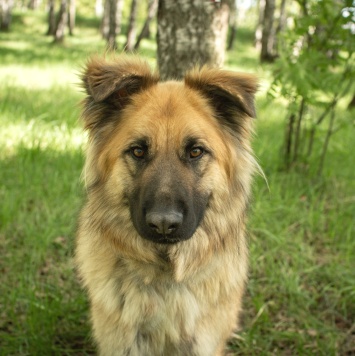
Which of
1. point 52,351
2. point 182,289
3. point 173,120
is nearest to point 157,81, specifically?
point 173,120

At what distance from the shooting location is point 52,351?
312cm

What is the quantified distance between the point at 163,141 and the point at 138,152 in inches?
6.4

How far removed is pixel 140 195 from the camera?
95.7 inches

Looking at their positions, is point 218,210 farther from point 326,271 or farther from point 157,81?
point 326,271

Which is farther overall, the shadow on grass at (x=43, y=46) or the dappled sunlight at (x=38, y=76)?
the shadow on grass at (x=43, y=46)

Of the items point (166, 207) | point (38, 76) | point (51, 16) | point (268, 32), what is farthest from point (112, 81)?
point (51, 16)

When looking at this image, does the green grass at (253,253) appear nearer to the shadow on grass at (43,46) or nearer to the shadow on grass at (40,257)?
the shadow on grass at (40,257)

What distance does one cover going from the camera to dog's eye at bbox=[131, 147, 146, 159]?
2.53 meters

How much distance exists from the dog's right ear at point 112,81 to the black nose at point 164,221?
715 millimetres

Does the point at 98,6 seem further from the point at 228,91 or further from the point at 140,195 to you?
the point at 140,195

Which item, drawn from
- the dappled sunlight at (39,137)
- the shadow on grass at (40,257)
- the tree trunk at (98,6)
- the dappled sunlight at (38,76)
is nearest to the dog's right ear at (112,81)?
the shadow on grass at (40,257)

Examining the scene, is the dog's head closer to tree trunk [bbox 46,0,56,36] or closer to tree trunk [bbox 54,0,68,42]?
tree trunk [bbox 54,0,68,42]

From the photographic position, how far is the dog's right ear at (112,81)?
2.44m

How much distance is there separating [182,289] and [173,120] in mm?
1024
